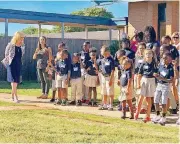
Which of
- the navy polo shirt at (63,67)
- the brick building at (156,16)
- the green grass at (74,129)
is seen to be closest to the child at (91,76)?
the navy polo shirt at (63,67)

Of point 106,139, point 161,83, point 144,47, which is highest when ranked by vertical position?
point 144,47

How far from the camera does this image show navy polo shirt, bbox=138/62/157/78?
31.2 feet

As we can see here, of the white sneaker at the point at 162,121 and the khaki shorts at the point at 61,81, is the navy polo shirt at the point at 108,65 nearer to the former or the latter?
the khaki shorts at the point at 61,81

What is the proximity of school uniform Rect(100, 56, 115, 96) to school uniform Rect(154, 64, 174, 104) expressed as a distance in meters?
2.09

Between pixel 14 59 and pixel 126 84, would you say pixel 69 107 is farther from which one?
pixel 126 84

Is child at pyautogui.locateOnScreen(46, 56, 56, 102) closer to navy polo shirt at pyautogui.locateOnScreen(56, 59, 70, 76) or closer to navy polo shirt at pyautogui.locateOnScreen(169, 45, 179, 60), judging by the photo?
navy polo shirt at pyautogui.locateOnScreen(56, 59, 70, 76)

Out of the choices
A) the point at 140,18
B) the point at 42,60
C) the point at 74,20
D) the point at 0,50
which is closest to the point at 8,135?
the point at 42,60

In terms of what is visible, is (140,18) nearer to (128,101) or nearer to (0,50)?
(0,50)

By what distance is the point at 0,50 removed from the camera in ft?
68.5

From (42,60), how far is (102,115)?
140 inches

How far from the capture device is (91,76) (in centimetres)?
1208

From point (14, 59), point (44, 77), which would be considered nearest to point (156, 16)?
point (44, 77)

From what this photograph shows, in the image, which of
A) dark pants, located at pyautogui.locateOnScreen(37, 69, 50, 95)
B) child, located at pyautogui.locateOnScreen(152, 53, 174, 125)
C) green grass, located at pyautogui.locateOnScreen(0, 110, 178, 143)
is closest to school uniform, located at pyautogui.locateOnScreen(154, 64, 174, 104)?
child, located at pyautogui.locateOnScreen(152, 53, 174, 125)

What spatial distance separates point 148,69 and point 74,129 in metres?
2.40
